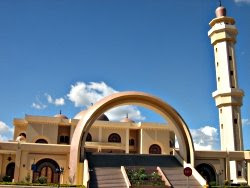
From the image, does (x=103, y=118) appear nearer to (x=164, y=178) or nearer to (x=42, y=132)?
(x=42, y=132)

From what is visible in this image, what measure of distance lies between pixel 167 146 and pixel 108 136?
24.3 feet

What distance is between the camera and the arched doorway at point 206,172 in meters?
29.0

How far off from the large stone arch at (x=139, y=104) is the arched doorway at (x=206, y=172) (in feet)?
6.34

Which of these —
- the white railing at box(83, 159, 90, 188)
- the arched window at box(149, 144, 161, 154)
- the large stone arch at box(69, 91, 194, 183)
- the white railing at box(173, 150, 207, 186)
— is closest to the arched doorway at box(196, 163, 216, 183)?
the large stone arch at box(69, 91, 194, 183)

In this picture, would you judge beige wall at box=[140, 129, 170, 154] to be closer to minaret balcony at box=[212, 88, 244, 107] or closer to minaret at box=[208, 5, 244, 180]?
minaret at box=[208, 5, 244, 180]

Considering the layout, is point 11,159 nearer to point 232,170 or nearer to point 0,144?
point 0,144

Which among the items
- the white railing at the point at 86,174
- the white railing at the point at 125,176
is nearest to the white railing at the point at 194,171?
the white railing at the point at 125,176

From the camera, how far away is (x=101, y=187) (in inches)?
828

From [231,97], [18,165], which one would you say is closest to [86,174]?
[18,165]

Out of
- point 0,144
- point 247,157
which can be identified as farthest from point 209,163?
point 0,144

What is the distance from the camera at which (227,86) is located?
35.4 metres

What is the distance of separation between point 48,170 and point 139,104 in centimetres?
955

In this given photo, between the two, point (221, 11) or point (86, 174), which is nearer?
point (86, 174)

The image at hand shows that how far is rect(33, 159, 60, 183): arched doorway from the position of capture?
2681 cm
